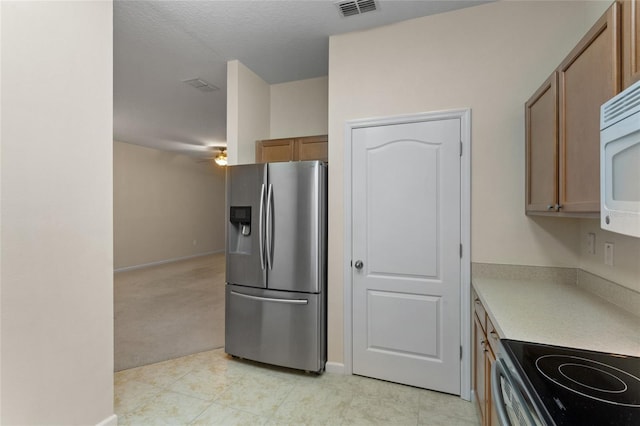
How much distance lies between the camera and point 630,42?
→ 3.35ft

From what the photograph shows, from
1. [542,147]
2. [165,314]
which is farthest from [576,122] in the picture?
[165,314]

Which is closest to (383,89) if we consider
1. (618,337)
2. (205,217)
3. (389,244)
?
(389,244)

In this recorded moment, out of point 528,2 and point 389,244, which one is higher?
point 528,2

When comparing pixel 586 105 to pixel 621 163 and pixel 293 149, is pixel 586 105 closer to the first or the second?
pixel 621 163

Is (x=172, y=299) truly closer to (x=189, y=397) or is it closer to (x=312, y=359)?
(x=189, y=397)

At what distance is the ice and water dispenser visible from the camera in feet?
8.71

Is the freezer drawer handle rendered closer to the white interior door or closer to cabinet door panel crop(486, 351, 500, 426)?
the white interior door

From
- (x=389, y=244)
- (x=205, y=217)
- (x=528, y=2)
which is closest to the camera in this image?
(x=528, y=2)

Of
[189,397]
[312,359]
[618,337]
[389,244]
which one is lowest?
[189,397]

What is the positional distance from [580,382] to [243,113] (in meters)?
3.07

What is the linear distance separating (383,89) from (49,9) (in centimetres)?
210

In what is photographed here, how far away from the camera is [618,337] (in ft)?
3.86

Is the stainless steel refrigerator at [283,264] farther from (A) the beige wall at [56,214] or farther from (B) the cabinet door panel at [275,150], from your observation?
(A) the beige wall at [56,214]

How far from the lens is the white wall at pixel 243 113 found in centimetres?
296
